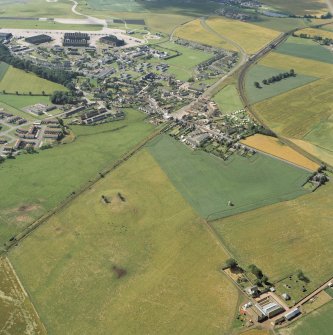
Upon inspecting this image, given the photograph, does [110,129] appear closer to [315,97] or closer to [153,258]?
[153,258]

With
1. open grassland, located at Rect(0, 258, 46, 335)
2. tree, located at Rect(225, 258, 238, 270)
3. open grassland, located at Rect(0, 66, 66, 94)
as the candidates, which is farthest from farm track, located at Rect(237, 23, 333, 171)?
open grassland, located at Rect(0, 258, 46, 335)

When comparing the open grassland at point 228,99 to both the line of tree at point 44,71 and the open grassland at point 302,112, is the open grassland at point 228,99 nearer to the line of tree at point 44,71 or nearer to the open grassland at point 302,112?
the open grassland at point 302,112

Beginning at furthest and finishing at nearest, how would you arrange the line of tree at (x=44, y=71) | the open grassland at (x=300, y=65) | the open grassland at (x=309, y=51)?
the open grassland at (x=309, y=51) < the open grassland at (x=300, y=65) < the line of tree at (x=44, y=71)

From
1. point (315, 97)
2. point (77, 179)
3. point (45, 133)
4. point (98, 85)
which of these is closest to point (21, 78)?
point (98, 85)

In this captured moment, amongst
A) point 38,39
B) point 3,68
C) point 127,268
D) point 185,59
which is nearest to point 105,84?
point 185,59

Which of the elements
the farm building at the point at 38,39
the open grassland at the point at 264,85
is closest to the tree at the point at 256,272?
the open grassland at the point at 264,85

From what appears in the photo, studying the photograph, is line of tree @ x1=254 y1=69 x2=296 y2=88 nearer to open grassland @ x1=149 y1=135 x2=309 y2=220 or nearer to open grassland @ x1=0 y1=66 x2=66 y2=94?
open grassland @ x1=149 y1=135 x2=309 y2=220

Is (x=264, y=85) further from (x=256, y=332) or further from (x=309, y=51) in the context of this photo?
(x=256, y=332)
